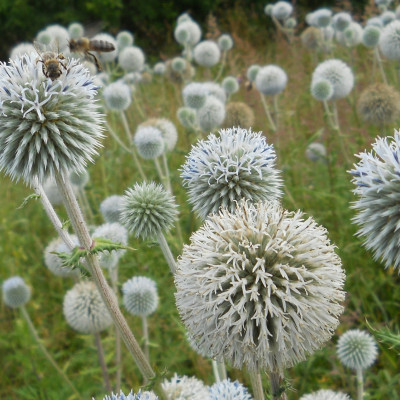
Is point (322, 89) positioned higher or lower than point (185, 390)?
higher

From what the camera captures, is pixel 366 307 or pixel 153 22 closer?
pixel 366 307

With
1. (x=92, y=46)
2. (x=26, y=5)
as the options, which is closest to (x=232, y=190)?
(x=92, y=46)

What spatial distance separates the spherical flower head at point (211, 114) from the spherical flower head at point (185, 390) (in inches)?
130

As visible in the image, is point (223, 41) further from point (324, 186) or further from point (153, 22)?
point (153, 22)

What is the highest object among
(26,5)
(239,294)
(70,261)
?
(26,5)

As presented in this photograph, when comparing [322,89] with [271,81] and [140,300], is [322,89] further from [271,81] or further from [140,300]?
[140,300]

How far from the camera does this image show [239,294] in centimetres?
176

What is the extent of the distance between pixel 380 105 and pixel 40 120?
428 centimetres

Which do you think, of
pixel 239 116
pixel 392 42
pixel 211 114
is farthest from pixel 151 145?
pixel 392 42

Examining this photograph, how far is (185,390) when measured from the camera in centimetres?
243

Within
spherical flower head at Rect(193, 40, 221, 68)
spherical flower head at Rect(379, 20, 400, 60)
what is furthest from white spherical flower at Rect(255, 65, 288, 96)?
spherical flower head at Rect(193, 40, 221, 68)

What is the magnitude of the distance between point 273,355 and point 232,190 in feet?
3.22

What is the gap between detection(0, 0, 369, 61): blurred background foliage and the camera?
18062 mm

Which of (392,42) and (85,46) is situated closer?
(85,46)
